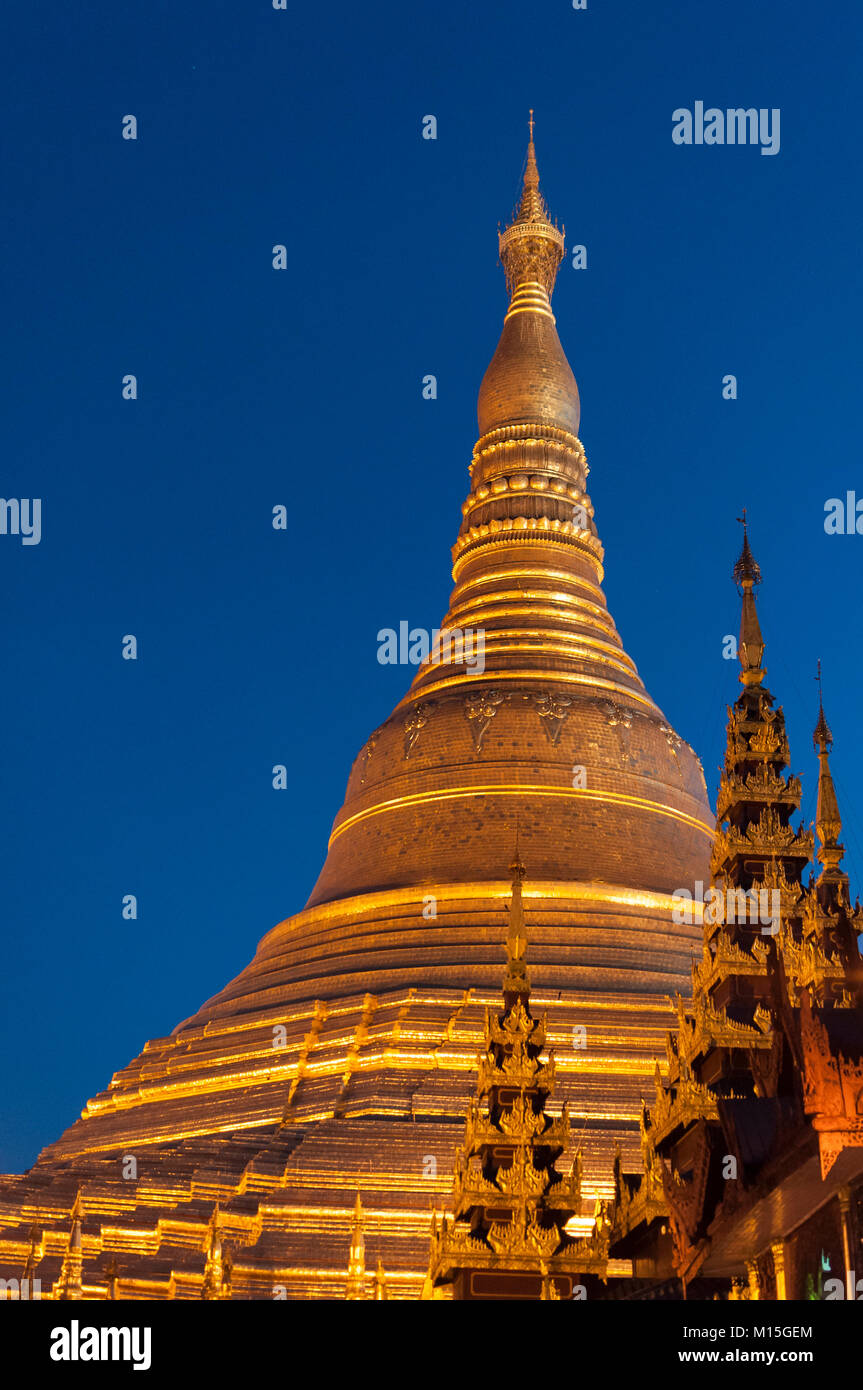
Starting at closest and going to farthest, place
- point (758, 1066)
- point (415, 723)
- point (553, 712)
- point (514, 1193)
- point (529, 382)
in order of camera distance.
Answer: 1. point (758, 1066)
2. point (514, 1193)
3. point (553, 712)
4. point (415, 723)
5. point (529, 382)

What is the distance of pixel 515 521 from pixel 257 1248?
20.6m

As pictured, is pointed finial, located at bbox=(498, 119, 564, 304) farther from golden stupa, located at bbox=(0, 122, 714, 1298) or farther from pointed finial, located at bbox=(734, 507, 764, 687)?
pointed finial, located at bbox=(734, 507, 764, 687)

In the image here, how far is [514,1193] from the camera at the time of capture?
14891 mm

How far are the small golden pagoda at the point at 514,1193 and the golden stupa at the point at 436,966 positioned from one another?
14.5 feet

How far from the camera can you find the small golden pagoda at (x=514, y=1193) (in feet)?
47.3

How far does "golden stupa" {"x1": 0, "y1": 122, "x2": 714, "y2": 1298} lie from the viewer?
75.5 feet

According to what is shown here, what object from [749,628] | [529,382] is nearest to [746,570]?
[749,628]

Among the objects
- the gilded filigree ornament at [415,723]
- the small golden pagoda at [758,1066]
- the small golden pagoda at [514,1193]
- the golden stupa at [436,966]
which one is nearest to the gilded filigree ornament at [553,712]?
the golden stupa at [436,966]

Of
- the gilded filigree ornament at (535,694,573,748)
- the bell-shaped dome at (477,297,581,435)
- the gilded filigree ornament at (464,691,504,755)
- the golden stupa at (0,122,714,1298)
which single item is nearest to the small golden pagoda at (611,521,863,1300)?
the golden stupa at (0,122,714,1298)

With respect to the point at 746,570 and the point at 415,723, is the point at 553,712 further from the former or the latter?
the point at 746,570

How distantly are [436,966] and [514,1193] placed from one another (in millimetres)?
13472

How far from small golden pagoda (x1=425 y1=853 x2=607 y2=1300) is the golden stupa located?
4.43 metres
